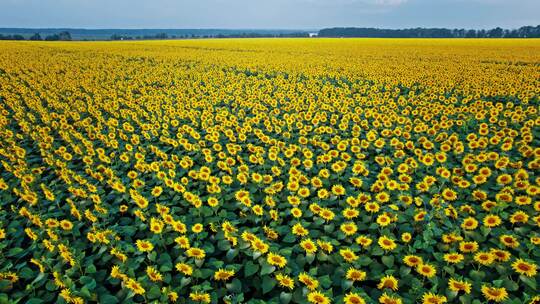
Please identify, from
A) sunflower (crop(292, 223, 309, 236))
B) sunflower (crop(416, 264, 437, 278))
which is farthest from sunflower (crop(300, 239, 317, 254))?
sunflower (crop(416, 264, 437, 278))

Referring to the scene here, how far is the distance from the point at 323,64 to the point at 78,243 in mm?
21378

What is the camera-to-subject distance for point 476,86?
13.3 metres

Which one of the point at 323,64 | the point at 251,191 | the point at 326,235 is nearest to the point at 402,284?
the point at 326,235

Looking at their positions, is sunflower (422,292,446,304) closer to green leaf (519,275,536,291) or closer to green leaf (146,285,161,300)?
green leaf (519,275,536,291)

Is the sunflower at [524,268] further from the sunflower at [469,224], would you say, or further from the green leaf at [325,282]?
the green leaf at [325,282]

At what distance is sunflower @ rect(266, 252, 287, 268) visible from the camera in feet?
11.0

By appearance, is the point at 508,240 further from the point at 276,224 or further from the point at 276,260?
the point at 276,224

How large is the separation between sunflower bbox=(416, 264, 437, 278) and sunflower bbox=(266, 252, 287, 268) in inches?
53.9

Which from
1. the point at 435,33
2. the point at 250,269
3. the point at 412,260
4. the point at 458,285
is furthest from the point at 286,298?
the point at 435,33

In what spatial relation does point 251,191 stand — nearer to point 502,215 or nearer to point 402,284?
point 402,284

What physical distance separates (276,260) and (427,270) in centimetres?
152

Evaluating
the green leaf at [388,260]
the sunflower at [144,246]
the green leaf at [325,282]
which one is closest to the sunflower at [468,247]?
the green leaf at [388,260]

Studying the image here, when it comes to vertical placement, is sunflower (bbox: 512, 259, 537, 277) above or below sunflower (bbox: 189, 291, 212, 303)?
above

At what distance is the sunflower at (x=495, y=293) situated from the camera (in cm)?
287
